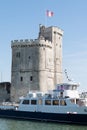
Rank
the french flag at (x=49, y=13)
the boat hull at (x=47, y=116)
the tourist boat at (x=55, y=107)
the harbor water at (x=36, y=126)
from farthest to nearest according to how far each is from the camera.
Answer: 1. the french flag at (x=49, y=13)
2. the tourist boat at (x=55, y=107)
3. the boat hull at (x=47, y=116)
4. the harbor water at (x=36, y=126)

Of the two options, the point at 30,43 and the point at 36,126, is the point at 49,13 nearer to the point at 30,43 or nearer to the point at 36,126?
the point at 30,43

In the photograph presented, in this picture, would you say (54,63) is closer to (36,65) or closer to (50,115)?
(36,65)

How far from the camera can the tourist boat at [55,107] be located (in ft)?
102

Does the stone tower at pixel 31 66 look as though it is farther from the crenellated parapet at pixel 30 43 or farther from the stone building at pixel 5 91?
the stone building at pixel 5 91

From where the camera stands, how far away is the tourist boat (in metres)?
31.1

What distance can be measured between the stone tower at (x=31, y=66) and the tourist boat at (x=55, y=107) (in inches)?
288

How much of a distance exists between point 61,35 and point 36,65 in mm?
7317

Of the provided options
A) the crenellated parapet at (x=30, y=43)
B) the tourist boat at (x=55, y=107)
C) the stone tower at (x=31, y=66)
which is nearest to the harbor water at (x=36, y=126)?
the tourist boat at (x=55, y=107)

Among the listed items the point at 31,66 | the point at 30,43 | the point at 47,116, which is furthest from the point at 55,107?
the point at 30,43

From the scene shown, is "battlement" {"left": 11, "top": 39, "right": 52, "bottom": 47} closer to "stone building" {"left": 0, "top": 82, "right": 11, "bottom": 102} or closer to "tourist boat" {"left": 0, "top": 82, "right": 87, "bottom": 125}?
"stone building" {"left": 0, "top": 82, "right": 11, "bottom": 102}

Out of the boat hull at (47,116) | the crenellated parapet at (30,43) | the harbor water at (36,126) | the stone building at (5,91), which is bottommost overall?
the harbor water at (36,126)

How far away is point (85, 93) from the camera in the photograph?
1438 inches

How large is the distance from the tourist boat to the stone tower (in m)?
7.31

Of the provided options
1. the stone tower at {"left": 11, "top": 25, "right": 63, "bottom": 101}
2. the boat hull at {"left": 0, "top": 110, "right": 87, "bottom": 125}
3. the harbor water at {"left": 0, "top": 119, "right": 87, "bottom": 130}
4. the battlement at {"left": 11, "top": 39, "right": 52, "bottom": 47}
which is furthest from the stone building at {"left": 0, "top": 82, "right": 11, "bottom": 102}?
the harbor water at {"left": 0, "top": 119, "right": 87, "bottom": 130}
